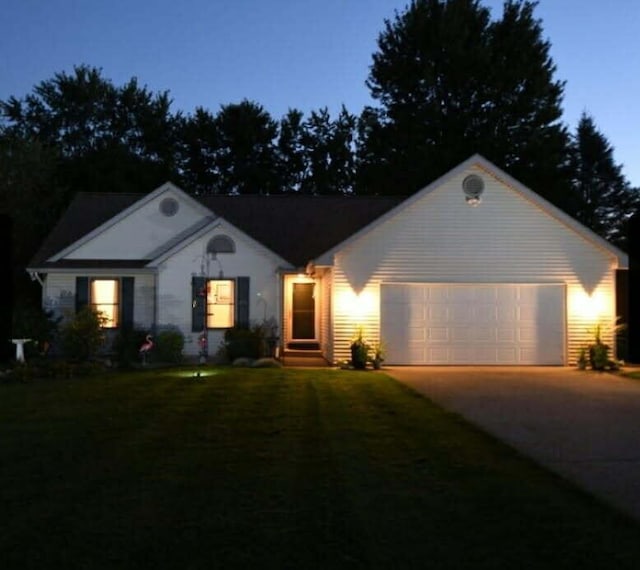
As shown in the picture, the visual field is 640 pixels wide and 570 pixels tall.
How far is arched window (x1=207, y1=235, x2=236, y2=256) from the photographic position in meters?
20.7

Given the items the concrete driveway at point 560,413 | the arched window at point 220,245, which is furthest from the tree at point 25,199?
the concrete driveway at point 560,413

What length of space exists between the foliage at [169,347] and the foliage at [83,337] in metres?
1.49

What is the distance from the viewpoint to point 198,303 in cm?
2070

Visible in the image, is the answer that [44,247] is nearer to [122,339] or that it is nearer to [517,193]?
[122,339]

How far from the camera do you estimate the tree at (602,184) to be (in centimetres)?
4628

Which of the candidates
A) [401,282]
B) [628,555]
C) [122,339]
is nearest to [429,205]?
[401,282]

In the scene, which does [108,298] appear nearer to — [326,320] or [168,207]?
[168,207]

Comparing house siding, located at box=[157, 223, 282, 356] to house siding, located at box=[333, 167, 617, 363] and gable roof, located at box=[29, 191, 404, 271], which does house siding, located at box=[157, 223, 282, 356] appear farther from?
house siding, located at box=[333, 167, 617, 363]

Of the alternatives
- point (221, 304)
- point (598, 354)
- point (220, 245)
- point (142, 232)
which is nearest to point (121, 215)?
point (142, 232)

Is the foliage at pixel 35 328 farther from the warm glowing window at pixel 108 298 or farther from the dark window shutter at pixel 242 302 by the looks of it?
the dark window shutter at pixel 242 302

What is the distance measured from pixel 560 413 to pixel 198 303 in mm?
11080

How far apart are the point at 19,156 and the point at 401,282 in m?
18.6

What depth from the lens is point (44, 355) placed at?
20.5 m

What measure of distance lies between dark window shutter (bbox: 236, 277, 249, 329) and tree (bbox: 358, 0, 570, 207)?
66.6 feet
